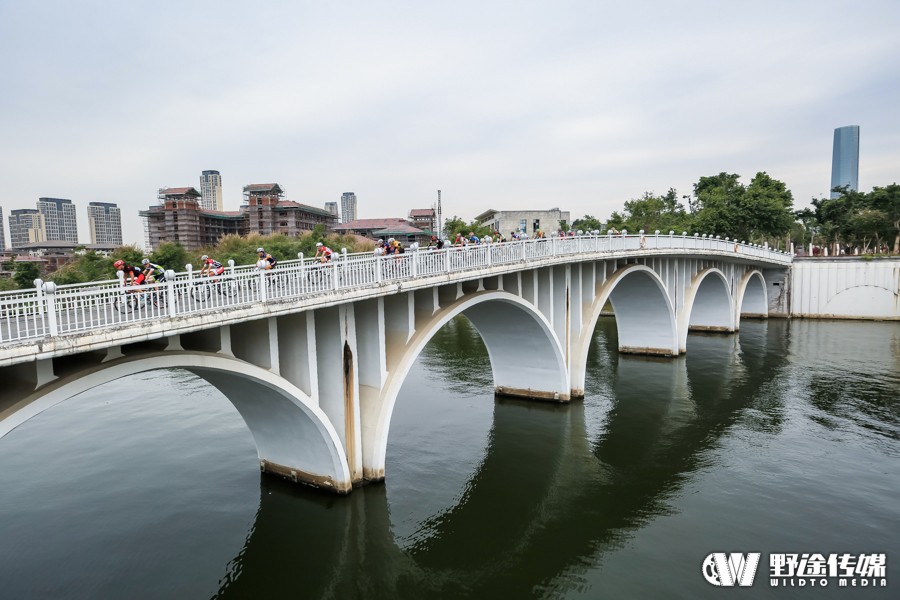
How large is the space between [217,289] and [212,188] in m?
197

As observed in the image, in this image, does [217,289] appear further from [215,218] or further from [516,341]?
[215,218]

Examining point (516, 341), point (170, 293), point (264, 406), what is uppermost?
point (170, 293)

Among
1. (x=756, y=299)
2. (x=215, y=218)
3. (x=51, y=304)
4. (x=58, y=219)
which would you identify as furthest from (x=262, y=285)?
(x=58, y=219)

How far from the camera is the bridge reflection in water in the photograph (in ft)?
38.7

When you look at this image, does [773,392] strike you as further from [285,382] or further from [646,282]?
[285,382]

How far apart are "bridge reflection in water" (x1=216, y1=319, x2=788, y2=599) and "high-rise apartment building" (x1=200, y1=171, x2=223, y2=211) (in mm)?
182209

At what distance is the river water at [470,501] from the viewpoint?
11.7 meters

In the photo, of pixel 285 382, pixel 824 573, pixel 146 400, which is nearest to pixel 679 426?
pixel 824 573

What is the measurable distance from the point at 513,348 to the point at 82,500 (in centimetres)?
1533

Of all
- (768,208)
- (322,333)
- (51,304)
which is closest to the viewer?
(51,304)

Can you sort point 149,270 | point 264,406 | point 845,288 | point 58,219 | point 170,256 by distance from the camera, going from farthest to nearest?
point 58,219 → point 845,288 → point 170,256 → point 264,406 → point 149,270

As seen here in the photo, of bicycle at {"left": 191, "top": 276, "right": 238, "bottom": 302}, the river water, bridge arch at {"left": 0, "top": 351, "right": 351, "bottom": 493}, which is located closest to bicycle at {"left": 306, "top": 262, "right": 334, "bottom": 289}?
bicycle at {"left": 191, "top": 276, "right": 238, "bottom": 302}

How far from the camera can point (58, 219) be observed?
158m

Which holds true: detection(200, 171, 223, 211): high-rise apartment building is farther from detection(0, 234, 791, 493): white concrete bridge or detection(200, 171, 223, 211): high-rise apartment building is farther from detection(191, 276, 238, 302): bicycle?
detection(191, 276, 238, 302): bicycle
